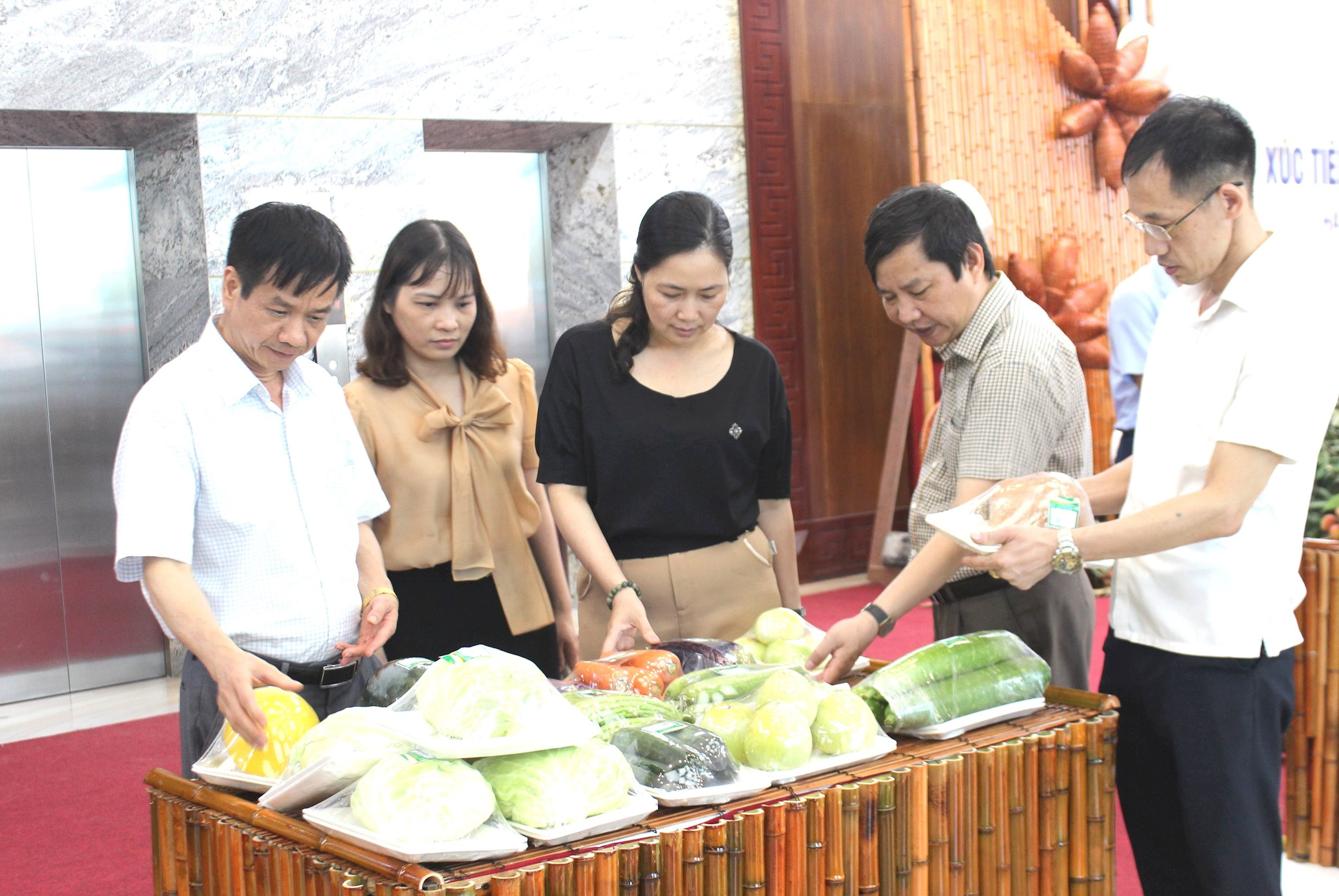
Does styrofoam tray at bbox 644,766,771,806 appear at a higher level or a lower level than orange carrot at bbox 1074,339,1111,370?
lower

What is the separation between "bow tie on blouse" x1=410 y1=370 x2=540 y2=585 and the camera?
9.00 ft

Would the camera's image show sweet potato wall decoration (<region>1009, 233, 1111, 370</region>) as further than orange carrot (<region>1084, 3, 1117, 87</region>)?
No

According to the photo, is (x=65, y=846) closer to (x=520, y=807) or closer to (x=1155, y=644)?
(x=520, y=807)

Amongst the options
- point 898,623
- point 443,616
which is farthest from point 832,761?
point 898,623

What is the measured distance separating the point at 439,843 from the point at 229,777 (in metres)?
0.44

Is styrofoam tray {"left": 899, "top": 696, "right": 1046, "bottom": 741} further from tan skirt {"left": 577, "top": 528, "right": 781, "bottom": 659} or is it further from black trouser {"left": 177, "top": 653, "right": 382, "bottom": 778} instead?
black trouser {"left": 177, "top": 653, "right": 382, "bottom": 778}

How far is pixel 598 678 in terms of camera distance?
184 centimetres

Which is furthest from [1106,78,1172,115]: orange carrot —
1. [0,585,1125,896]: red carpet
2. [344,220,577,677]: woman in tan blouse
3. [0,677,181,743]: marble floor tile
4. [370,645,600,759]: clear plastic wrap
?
[370,645,600,759]: clear plastic wrap

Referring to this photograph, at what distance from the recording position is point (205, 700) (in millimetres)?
1961

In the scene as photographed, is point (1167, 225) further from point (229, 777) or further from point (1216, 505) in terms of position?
point (229, 777)

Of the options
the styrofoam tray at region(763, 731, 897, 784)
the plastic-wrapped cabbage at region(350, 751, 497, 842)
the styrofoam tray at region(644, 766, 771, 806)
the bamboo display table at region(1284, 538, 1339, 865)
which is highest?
the plastic-wrapped cabbage at region(350, 751, 497, 842)

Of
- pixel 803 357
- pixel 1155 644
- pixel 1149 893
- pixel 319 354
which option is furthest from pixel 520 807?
pixel 803 357

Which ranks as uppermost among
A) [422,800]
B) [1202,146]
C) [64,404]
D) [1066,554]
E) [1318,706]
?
[1202,146]

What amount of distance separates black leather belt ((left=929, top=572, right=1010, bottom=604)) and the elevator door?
3.94 metres
